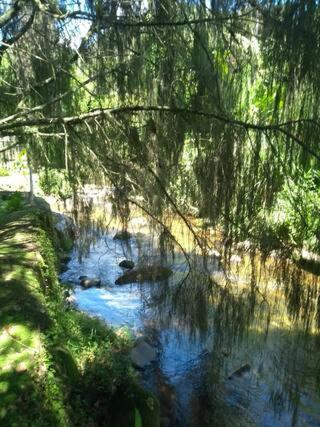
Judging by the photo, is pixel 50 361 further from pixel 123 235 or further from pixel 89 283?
pixel 89 283

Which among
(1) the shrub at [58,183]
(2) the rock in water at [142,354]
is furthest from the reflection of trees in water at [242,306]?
(2) the rock in water at [142,354]

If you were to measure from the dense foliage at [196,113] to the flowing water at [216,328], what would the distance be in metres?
0.22

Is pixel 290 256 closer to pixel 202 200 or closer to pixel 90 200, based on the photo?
pixel 202 200

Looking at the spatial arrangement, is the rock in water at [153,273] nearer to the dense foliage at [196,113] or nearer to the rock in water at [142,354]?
the dense foliage at [196,113]

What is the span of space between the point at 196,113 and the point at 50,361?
1911 millimetres

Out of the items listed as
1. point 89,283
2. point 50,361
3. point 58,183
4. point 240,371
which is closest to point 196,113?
point 58,183

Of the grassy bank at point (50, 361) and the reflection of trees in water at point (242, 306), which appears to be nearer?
the reflection of trees in water at point (242, 306)

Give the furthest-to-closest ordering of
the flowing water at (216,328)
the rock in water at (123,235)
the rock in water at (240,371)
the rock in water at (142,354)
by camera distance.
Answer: the rock in water at (142,354), the rock in water at (240,371), the rock in water at (123,235), the flowing water at (216,328)

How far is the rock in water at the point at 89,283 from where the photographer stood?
291 inches

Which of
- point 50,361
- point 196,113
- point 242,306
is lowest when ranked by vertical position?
point 50,361

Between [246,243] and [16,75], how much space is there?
1766 millimetres

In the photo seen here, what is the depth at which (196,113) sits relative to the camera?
204 centimetres

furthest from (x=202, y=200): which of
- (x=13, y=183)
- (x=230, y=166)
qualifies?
(x=13, y=183)

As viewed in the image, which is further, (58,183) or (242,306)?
(58,183)
